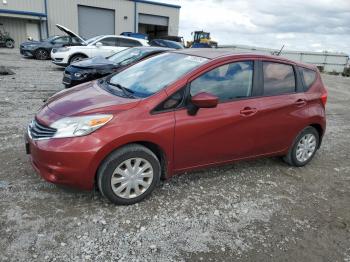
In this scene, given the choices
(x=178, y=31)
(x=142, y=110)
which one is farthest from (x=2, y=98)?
(x=178, y=31)

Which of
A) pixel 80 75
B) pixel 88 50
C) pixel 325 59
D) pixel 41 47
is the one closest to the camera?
pixel 80 75

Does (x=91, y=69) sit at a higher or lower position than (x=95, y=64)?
lower

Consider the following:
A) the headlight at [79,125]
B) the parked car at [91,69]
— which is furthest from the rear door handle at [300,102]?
the parked car at [91,69]

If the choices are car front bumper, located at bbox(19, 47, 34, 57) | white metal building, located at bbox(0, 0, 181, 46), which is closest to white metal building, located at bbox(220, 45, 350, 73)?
white metal building, located at bbox(0, 0, 181, 46)

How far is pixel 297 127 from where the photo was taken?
4.72 m

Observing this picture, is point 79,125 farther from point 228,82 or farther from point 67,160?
point 228,82

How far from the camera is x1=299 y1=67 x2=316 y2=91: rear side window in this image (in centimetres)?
486

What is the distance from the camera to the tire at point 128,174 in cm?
337

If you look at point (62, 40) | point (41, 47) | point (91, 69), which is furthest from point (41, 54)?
point (91, 69)

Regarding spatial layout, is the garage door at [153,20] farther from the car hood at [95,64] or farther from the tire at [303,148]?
the tire at [303,148]

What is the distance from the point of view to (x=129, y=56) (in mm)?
9461

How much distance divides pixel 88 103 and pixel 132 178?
933 millimetres

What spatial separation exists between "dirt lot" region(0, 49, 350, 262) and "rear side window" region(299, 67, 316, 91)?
1.28m

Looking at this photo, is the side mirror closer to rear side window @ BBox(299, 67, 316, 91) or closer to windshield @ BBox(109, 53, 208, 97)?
windshield @ BBox(109, 53, 208, 97)
